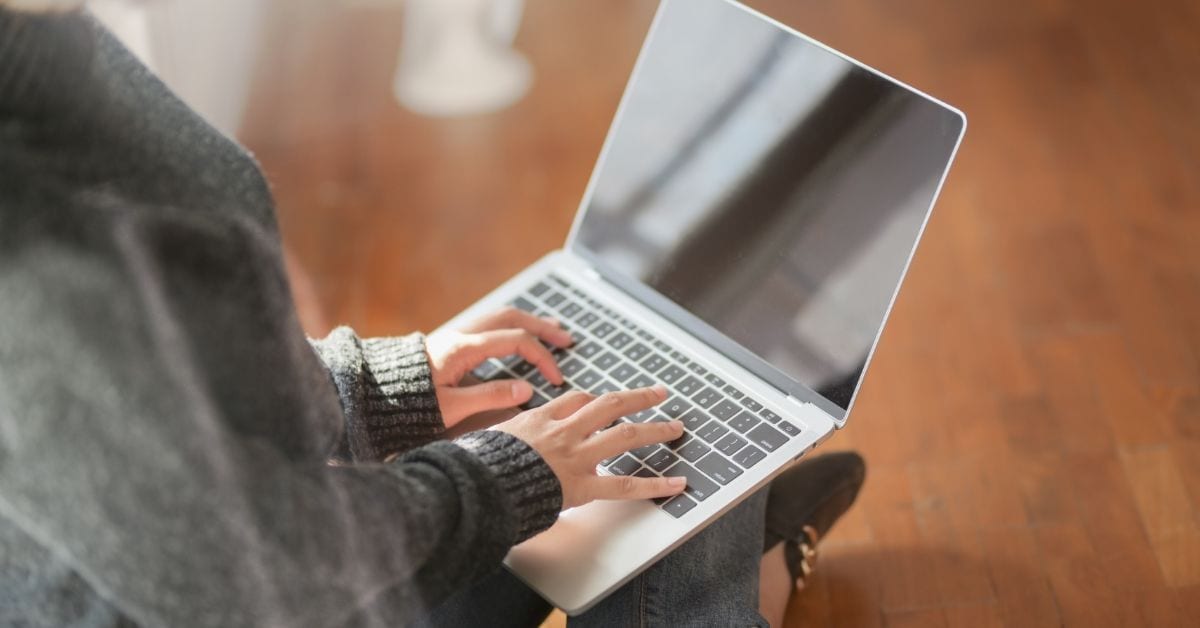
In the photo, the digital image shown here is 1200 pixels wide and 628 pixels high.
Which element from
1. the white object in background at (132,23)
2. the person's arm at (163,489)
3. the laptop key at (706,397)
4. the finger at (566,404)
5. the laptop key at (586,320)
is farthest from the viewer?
the white object in background at (132,23)

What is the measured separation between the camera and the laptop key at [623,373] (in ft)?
3.68

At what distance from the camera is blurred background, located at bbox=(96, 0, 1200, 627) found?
1.35m

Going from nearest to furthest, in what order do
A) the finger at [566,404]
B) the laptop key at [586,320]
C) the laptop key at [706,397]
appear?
the finger at [566,404]
the laptop key at [706,397]
the laptop key at [586,320]

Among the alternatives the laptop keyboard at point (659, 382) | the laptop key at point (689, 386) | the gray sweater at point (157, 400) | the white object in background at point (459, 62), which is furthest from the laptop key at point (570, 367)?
the white object in background at point (459, 62)

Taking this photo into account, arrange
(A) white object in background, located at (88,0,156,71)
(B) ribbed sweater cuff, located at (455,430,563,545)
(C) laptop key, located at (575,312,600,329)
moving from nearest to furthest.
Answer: (B) ribbed sweater cuff, located at (455,430,563,545) → (C) laptop key, located at (575,312,600,329) → (A) white object in background, located at (88,0,156,71)

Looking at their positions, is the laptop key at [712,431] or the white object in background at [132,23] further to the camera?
the white object in background at [132,23]

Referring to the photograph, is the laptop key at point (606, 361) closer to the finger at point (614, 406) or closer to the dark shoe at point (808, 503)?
the finger at point (614, 406)

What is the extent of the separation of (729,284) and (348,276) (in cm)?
89

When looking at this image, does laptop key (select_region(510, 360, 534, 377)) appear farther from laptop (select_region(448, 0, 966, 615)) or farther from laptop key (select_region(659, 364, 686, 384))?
laptop key (select_region(659, 364, 686, 384))

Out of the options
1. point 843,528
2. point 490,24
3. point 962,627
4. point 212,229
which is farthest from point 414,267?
point 212,229

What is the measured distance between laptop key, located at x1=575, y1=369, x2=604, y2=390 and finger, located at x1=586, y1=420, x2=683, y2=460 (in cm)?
11

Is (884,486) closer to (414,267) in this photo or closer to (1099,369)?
(1099,369)

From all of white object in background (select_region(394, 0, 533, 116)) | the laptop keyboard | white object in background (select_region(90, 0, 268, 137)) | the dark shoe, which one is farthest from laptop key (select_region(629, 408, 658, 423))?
white object in background (select_region(394, 0, 533, 116))

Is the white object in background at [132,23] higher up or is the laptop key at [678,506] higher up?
the laptop key at [678,506]
